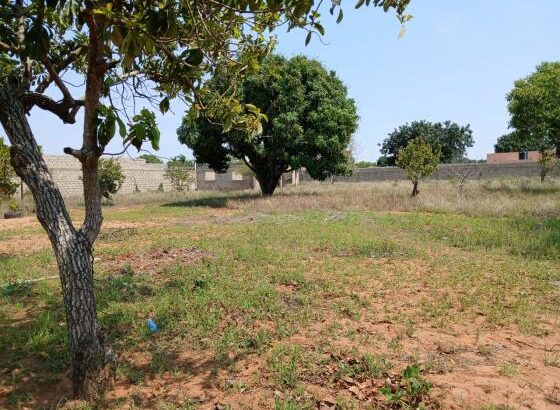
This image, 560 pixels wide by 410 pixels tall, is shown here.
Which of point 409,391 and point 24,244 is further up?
point 24,244

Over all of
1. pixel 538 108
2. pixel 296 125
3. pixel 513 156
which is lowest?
pixel 513 156

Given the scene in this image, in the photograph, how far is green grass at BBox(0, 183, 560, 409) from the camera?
370 cm

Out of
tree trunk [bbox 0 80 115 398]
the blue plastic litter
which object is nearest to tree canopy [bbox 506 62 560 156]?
Result: the blue plastic litter

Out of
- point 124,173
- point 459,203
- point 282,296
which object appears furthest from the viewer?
point 124,173

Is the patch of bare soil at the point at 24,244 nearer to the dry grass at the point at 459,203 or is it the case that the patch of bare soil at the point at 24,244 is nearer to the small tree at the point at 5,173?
the small tree at the point at 5,173

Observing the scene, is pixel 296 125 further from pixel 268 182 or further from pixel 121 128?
pixel 121 128

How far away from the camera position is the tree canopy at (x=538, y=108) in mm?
19422

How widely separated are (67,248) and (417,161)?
649 inches

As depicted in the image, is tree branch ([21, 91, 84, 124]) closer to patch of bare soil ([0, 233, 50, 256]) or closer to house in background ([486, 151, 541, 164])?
patch of bare soil ([0, 233, 50, 256])

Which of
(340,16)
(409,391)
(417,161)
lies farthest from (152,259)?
(417,161)

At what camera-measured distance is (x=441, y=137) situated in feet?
154

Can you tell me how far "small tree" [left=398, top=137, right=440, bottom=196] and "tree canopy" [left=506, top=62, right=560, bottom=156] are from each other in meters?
5.32

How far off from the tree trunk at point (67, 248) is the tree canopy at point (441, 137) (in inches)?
1788

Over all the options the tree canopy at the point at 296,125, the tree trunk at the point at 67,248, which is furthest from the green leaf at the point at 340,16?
the tree canopy at the point at 296,125
